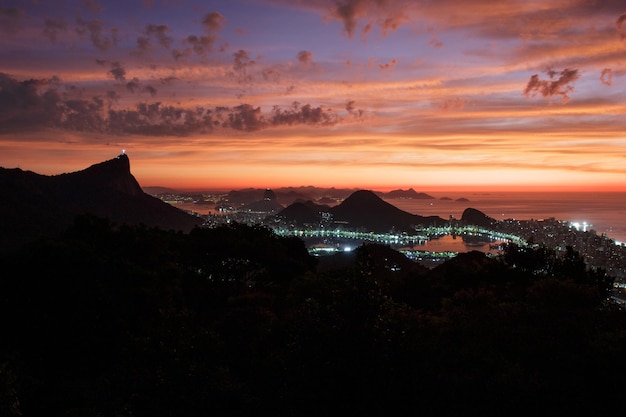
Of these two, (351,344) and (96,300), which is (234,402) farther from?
(96,300)

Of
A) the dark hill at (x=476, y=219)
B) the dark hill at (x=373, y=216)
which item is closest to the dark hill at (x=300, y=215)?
the dark hill at (x=373, y=216)

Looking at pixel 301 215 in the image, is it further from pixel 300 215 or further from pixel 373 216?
pixel 373 216

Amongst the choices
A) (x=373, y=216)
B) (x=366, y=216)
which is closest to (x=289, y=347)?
(x=373, y=216)

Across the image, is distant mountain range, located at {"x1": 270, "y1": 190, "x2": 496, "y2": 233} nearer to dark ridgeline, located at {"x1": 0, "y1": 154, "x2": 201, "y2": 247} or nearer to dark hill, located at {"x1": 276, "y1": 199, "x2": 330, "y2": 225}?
dark hill, located at {"x1": 276, "y1": 199, "x2": 330, "y2": 225}

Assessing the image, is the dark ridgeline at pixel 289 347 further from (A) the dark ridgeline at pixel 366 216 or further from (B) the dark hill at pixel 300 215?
(B) the dark hill at pixel 300 215

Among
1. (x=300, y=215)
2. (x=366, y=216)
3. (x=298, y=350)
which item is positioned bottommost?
(x=298, y=350)

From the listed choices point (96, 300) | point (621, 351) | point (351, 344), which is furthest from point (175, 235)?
point (621, 351)

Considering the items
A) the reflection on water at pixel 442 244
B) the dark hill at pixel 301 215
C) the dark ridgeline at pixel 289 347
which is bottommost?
the reflection on water at pixel 442 244
